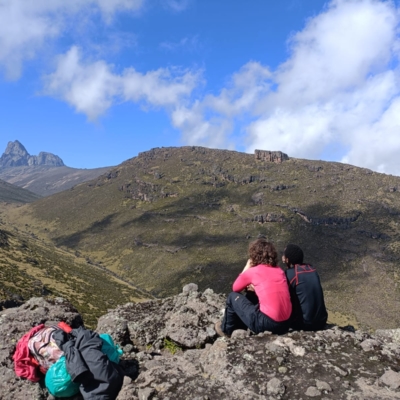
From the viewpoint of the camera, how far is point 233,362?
5.93m

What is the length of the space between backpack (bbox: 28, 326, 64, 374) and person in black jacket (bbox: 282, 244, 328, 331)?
4.80 m

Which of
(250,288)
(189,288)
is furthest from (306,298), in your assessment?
(189,288)

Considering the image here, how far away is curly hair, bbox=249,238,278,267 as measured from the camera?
707 cm

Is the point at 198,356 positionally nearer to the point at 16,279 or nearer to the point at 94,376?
the point at 94,376

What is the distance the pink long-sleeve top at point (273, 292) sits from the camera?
6.54 meters

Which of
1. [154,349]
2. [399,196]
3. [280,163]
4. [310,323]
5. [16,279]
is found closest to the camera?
[310,323]

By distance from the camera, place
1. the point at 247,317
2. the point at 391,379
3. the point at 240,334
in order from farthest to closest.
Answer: the point at 240,334 → the point at 247,317 → the point at 391,379

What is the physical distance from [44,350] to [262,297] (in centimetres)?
433

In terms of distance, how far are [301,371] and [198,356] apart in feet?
7.35

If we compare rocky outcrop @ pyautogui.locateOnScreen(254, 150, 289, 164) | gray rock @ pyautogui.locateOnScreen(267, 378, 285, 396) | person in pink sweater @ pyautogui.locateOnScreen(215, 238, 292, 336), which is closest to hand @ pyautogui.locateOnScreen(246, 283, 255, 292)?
person in pink sweater @ pyautogui.locateOnScreen(215, 238, 292, 336)

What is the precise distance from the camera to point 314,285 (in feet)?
22.3

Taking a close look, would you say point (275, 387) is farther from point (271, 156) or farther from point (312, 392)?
point (271, 156)

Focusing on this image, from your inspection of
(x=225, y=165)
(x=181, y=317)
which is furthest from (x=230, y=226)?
(x=181, y=317)

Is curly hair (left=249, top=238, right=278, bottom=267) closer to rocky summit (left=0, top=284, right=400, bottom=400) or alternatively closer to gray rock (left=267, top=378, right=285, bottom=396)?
rocky summit (left=0, top=284, right=400, bottom=400)
